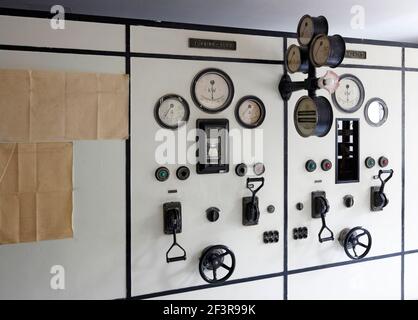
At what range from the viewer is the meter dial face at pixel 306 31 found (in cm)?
190

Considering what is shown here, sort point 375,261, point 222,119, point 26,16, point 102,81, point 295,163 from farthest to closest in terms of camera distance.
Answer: point 375,261, point 295,163, point 222,119, point 102,81, point 26,16

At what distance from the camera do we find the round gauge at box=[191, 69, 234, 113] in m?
1.94

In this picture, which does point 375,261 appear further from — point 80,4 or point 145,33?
point 80,4

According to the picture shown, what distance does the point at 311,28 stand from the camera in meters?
1.89

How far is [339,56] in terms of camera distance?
184 centimetres

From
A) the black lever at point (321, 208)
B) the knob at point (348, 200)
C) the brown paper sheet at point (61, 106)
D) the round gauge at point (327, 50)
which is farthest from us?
the knob at point (348, 200)

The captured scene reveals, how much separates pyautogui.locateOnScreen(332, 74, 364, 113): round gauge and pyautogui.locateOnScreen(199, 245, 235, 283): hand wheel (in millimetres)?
1016

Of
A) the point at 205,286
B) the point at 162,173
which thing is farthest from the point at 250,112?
the point at 205,286

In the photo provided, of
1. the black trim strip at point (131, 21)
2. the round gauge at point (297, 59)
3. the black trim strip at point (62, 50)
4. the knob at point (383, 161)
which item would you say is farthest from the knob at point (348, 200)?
the black trim strip at point (62, 50)

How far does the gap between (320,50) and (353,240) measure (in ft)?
3.52

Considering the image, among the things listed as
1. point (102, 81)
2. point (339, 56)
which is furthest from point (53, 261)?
point (339, 56)

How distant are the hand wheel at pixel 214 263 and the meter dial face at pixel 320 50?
3.29 ft

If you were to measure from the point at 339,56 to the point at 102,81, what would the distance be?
1.09 m

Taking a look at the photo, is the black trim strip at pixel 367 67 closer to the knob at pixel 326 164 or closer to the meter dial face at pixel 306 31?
the meter dial face at pixel 306 31
